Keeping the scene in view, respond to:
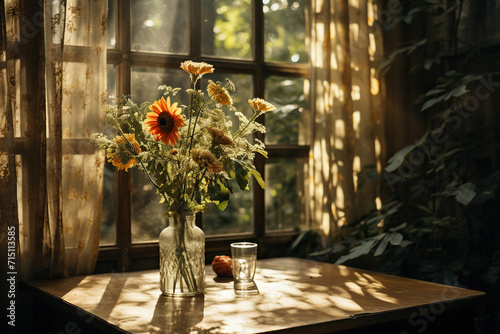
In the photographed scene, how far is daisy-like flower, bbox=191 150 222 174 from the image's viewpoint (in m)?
1.63

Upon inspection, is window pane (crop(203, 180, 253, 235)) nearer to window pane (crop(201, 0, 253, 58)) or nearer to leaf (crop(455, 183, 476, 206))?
window pane (crop(201, 0, 253, 58))

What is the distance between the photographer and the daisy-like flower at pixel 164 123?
1.68 metres

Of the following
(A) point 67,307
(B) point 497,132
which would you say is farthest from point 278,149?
(A) point 67,307

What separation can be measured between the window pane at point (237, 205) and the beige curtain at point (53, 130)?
0.66 m

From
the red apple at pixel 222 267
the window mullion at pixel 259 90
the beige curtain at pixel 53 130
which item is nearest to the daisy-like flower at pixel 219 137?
the red apple at pixel 222 267

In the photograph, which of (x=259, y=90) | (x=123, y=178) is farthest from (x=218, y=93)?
(x=259, y=90)

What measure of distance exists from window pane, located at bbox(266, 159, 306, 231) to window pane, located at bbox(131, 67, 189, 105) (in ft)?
2.02

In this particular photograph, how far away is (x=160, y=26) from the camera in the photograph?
2.59 metres

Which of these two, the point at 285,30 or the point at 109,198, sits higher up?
the point at 285,30

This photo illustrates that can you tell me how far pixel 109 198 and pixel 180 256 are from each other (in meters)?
0.83

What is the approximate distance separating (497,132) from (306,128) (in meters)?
0.91

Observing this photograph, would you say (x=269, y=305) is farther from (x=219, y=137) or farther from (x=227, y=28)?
(x=227, y=28)

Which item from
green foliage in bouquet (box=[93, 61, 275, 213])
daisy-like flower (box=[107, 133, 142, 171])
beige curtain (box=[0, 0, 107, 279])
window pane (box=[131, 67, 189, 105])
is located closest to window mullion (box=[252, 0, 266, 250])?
window pane (box=[131, 67, 189, 105])

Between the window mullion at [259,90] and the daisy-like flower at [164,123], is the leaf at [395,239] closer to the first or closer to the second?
the window mullion at [259,90]
